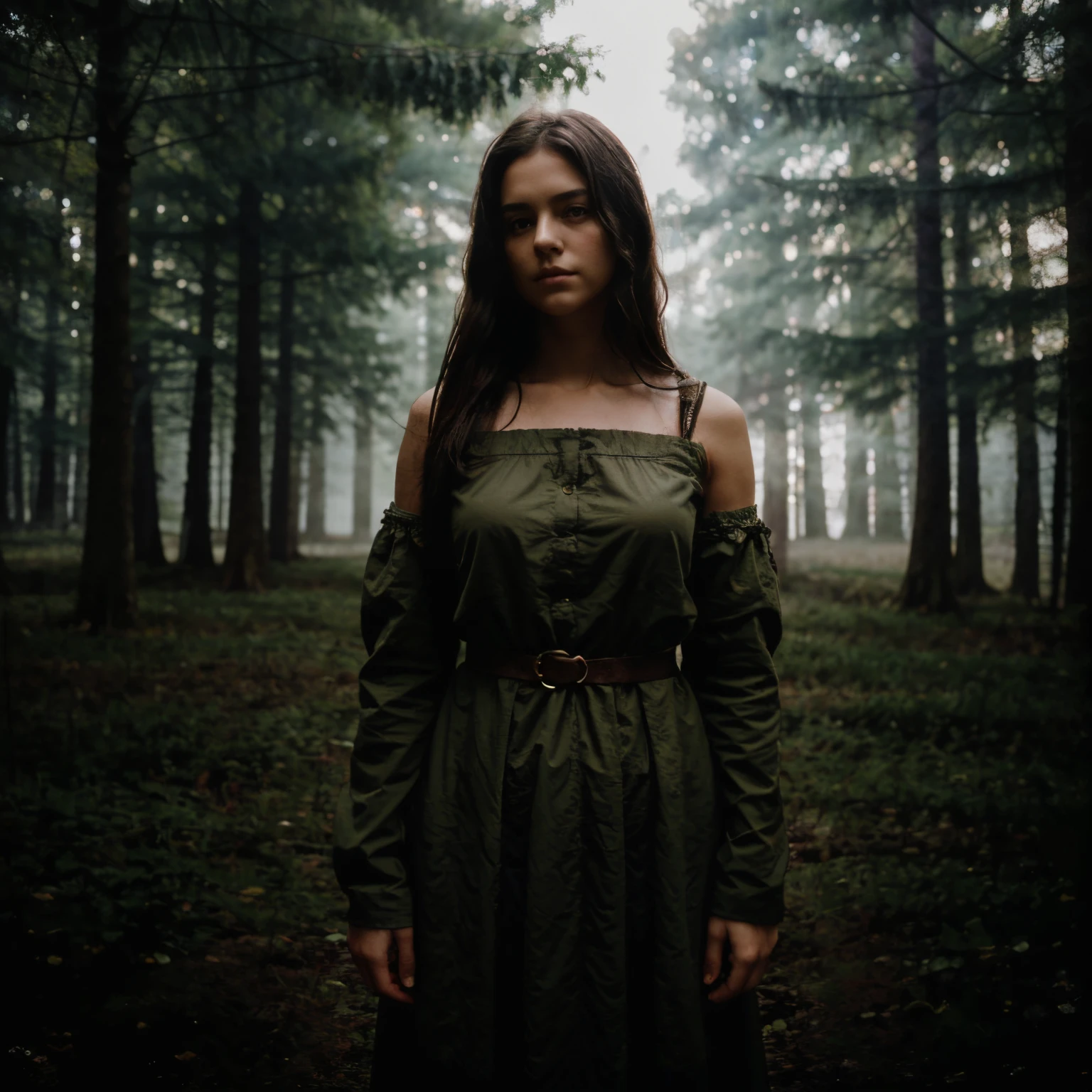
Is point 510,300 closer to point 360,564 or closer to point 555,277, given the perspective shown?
point 555,277

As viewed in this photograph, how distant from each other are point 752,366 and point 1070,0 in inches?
599

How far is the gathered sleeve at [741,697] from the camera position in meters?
1.80

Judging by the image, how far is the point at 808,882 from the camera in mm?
4648

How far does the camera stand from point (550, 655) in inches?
70.5

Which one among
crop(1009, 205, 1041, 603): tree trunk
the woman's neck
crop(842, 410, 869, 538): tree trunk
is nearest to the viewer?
the woman's neck

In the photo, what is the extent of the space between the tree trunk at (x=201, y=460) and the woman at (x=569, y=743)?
47.1 feet

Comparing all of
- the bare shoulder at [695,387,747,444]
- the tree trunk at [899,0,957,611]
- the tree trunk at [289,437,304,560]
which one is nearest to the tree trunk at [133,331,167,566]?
the tree trunk at [289,437,304,560]

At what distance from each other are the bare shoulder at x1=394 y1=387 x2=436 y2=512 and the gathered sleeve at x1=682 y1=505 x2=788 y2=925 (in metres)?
0.68

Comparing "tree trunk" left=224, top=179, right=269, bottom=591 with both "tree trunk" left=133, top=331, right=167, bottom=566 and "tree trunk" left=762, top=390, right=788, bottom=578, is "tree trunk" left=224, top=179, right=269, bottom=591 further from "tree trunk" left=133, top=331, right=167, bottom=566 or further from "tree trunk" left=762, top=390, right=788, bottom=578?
"tree trunk" left=762, top=390, right=788, bottom=578

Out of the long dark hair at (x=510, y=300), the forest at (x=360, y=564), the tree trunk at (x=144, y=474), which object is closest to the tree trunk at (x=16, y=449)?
the forest at (x=360, y=564)

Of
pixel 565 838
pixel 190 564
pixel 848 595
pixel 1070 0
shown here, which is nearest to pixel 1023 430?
pixel 848 595

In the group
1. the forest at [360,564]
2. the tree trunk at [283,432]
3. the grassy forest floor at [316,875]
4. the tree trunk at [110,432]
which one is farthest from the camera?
the tree trunk at [283,432]

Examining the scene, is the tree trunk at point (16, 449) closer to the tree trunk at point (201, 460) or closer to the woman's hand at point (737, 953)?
the tree trunk at point (201, 460)

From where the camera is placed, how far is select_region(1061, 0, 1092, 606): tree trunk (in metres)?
3.90
